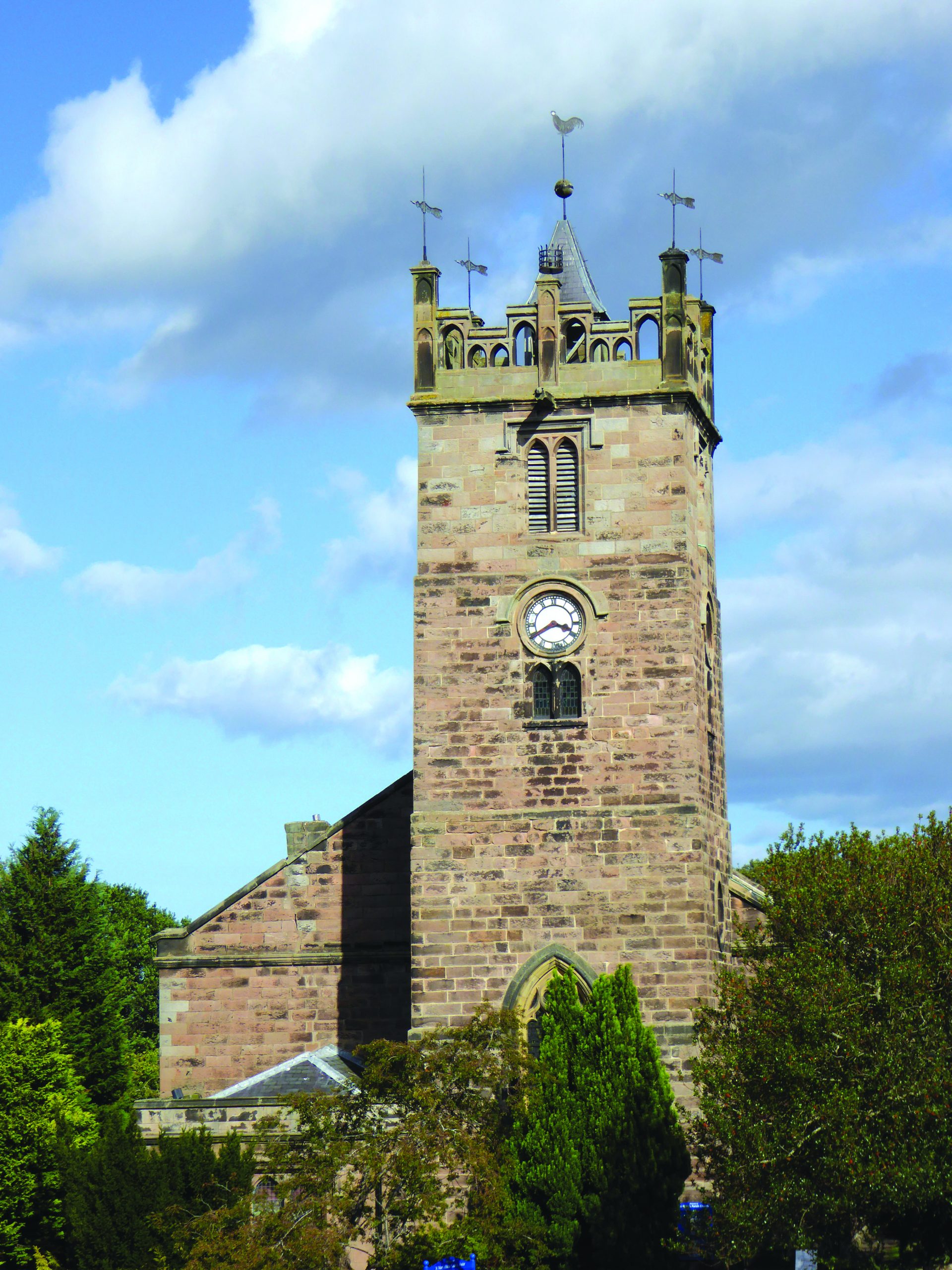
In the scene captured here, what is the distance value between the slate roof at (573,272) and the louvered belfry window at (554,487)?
12.5ft

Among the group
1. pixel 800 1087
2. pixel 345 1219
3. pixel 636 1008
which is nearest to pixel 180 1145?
pixel 345 1219

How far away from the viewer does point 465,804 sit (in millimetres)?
36219

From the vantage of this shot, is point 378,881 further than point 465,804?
Yes

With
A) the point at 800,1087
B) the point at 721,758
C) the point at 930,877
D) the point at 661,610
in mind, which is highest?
the point at 661,610

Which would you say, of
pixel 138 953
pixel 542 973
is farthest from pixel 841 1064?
pixel 138 953

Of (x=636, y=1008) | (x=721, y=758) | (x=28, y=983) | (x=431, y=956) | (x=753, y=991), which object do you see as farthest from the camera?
(x=28, y=983)

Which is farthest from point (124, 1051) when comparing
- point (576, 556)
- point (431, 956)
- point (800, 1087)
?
point (800, 1087)

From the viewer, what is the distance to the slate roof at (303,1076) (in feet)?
120

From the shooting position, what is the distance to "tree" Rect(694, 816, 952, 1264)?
2791 centimetres

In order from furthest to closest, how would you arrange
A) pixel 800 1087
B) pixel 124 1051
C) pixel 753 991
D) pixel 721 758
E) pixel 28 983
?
1. pixel 124 1051
2. pixel 28 983
3. pixel 721 758
4. pixel 753 991
5. pixel 800 1087

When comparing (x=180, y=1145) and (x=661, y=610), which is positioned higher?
(x=661, y=610)

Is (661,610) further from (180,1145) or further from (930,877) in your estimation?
(180,1145)

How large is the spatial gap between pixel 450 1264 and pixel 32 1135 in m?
11.5

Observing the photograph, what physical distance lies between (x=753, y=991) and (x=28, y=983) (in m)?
26.4
